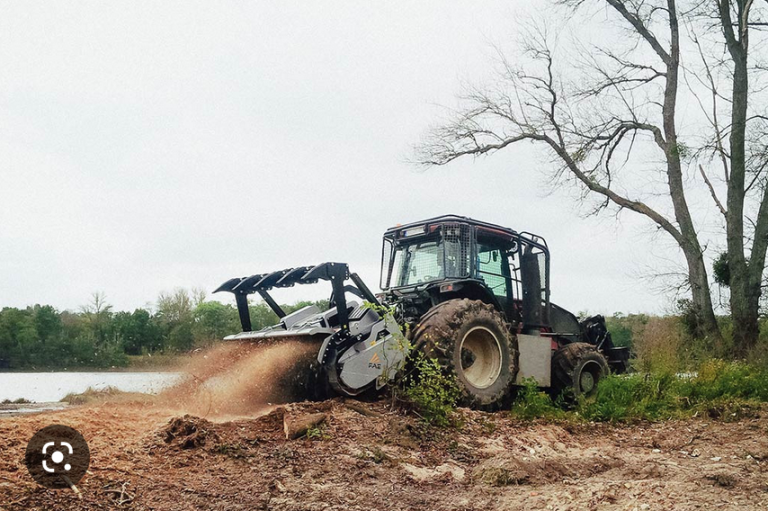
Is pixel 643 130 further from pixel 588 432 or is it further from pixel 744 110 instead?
pixel 588 432

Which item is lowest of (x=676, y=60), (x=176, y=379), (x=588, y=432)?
(x=588, y=432)

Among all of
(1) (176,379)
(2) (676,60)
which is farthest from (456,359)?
(2) (676,60)

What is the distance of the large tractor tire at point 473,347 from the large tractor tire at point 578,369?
1.68 m

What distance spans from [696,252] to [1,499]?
1571 cm

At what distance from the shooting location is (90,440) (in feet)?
19.0

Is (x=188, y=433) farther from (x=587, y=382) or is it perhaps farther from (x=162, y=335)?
(x=162, y=335)

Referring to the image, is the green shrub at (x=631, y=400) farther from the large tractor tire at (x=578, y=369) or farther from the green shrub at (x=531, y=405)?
the green shrub at (x=531, y=405)

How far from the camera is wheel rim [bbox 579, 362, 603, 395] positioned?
10984 mm

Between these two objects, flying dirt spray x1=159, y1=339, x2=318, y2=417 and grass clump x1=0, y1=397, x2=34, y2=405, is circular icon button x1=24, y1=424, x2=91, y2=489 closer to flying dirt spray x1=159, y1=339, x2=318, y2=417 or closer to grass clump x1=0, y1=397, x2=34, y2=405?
flying dirt spray x1=159, y1=339, x2=318, y2=417

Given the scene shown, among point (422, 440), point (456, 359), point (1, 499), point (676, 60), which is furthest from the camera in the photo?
point (676, 60)

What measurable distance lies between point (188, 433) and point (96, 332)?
19.9 metres

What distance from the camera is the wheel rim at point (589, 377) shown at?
11.0 metres

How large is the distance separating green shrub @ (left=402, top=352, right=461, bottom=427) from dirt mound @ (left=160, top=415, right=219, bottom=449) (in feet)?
7.40

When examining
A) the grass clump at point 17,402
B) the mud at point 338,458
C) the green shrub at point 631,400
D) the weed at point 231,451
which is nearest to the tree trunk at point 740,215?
the green shrub at point 631,400
